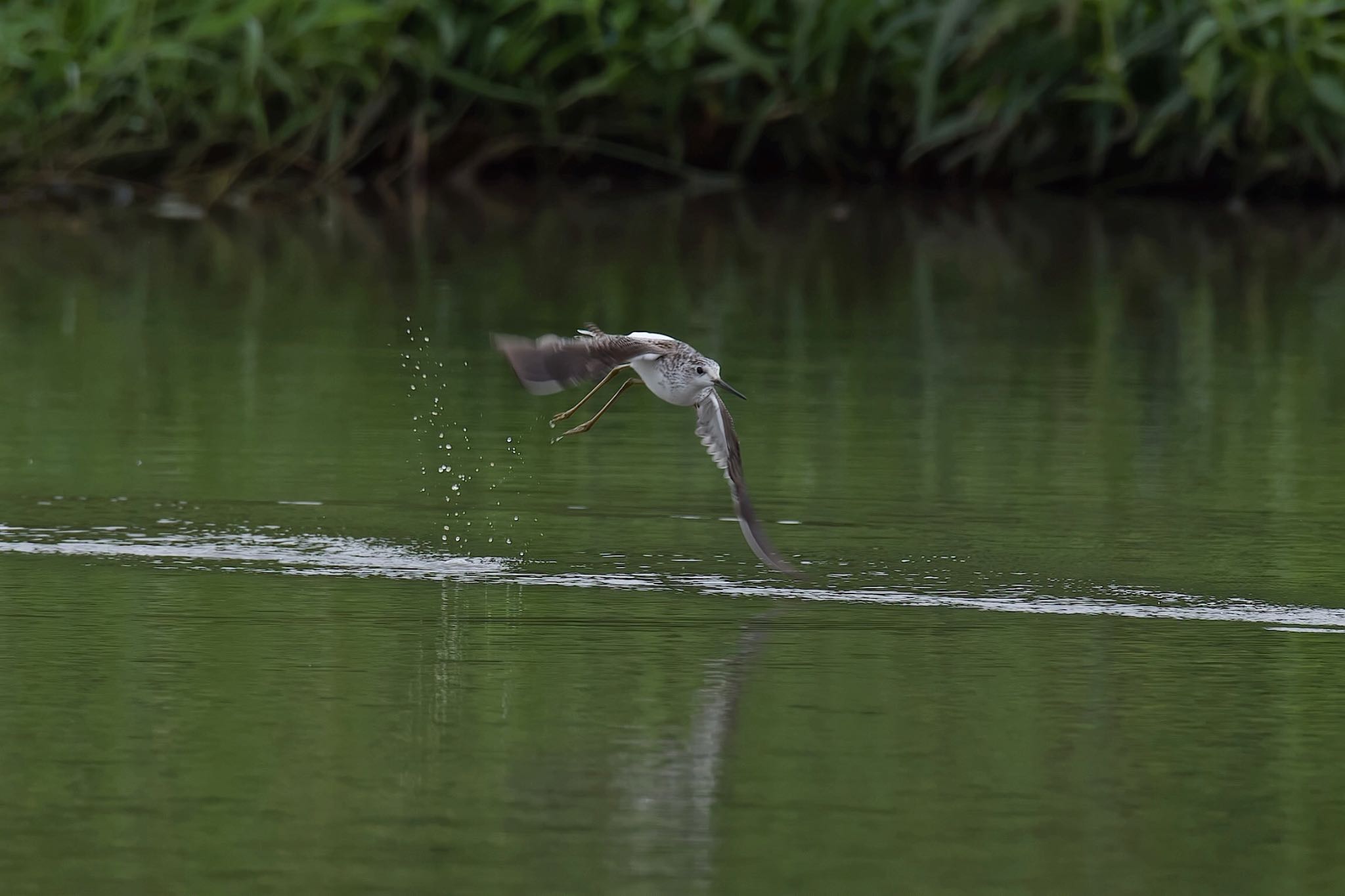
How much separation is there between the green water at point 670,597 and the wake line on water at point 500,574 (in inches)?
0.6

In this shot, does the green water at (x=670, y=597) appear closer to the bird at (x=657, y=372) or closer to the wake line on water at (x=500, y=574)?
the wake line on water at (x=500, y=574)

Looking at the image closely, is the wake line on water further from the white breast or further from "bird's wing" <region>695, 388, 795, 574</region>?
the white breast

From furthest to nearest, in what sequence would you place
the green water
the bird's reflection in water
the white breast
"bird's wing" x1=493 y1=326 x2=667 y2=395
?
the white breast → "bird's wing" x1=493 y1=326 x2=667 y2=395 → the green water → the bird's reflection in water

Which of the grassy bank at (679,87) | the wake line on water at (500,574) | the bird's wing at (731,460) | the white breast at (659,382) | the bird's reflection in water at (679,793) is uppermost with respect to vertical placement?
the grassy bank at (679,87)

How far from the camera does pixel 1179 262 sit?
1166cm

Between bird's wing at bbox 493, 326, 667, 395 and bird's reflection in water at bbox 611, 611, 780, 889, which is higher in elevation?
bird's wing at bbox 493, 326, 667, 395

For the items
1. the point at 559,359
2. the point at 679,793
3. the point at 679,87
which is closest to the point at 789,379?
the point at 559,359

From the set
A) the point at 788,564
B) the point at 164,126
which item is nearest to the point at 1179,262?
the point at 164,126

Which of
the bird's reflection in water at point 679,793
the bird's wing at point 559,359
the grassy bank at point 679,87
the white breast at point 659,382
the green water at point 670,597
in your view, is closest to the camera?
the bird's reflection in water at point 679,793

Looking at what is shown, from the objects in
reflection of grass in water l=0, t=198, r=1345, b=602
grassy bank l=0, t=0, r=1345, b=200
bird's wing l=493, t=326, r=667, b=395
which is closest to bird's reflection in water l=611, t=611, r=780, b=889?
bird's wing l=493, t=326, r=667, b=395

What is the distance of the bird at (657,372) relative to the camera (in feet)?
16.0

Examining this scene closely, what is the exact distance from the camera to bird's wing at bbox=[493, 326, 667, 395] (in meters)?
4.85

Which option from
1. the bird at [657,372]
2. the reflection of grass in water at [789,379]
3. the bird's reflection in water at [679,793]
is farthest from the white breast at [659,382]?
the bird's reflection in water at [679,793]

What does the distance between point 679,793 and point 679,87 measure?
1017 cm
